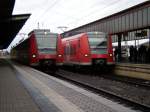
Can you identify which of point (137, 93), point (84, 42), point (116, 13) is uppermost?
point (116, 13)

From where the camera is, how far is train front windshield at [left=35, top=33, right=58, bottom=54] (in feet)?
96.4

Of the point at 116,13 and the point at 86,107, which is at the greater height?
the point at 116,13

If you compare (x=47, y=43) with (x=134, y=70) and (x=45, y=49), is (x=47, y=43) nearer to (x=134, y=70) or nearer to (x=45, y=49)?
→ (x=45, y=49)

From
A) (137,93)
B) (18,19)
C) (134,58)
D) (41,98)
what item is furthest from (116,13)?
(41,98)

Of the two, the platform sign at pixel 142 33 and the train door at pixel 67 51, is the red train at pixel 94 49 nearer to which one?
the train door at pixel 67 51

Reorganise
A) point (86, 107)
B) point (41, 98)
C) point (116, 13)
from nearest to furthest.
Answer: point (86, 107), point (41, 98), point (116, 13)

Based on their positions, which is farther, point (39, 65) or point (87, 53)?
point (39, 65)

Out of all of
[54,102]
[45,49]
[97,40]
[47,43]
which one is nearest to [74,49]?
[47,43]

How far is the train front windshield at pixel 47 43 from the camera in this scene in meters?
29.4

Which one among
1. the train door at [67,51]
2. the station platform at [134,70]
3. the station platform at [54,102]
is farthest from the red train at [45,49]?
the station platform at [54,102]

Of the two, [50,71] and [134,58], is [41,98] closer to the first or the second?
[50,71]

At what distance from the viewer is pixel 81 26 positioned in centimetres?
4981

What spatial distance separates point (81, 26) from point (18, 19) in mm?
8041

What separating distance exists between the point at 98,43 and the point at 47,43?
3997 mm
